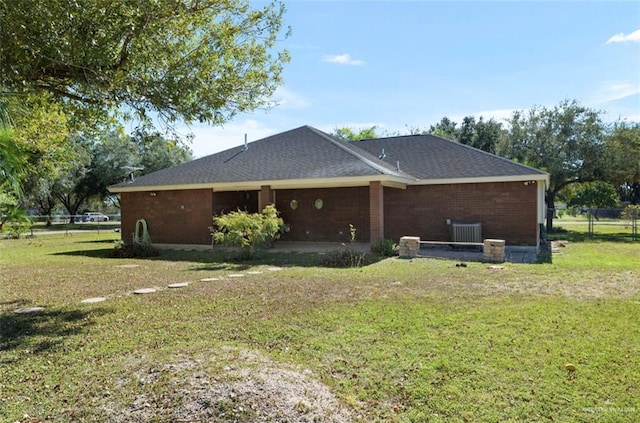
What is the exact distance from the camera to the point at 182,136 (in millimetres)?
8312

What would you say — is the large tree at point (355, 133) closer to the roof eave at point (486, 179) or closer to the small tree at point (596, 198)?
the small tree at point (596, 198)

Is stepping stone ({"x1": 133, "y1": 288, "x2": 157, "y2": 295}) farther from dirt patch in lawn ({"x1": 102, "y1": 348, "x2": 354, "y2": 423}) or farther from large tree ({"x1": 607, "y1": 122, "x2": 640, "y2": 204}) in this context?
large tree ({"x1": 607, "y1": 122, "x2": 640, "y2": 204})

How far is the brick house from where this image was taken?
1420cm

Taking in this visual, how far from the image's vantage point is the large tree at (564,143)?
77.2 ft

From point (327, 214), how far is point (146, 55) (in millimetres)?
11449

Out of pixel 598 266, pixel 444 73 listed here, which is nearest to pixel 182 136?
pixel 598 266

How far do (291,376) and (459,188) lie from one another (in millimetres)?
12556

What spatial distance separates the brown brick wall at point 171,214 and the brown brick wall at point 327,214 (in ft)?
11.0

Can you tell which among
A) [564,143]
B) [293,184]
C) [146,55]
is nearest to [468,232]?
[293,184]

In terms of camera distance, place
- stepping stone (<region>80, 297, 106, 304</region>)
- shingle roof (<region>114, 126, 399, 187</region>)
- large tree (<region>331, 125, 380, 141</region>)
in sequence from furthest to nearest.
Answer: large tree (<region>331, 125, 380, 141</region>)
shingle roof (<region>114, 126, 399, 187</region>)
stepping stone (<region>80, 297, 106, 304</region>)

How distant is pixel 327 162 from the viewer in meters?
15.1

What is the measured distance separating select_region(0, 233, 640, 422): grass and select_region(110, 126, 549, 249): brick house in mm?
5298

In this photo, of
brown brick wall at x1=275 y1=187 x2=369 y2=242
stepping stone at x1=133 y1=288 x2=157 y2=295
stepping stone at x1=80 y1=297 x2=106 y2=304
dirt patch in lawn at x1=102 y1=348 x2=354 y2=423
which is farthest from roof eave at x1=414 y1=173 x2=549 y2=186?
dirt patch in lawn at x1=102 y1=348 x2=354 y2=423

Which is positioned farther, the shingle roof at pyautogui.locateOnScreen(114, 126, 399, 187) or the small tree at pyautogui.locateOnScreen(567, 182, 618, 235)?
the small tree at pyautogui.locateOnScreen(567, 182, 618, 235)
